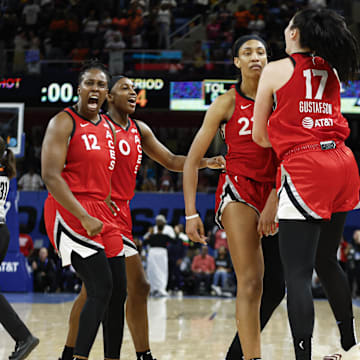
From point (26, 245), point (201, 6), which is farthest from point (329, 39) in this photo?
point (201, 6)

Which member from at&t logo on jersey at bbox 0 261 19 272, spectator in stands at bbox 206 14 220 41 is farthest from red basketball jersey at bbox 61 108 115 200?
spectator in stands at bbox 206 14 220 41

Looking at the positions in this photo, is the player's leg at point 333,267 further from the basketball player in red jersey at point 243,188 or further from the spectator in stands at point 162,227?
the spectator in stands at point 162,227

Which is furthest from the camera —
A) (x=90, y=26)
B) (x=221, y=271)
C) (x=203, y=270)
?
(x=90, y=26)

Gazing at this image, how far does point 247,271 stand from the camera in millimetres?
3477

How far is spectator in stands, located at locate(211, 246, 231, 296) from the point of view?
13477mm

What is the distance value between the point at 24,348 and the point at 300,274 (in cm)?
240

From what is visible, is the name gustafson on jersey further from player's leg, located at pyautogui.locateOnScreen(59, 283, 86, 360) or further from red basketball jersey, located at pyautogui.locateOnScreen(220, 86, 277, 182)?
player's leg, located at pyautogui.locateOnScreen(59, 283, 86, 360)

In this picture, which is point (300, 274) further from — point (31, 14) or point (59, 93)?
point (31, 14)

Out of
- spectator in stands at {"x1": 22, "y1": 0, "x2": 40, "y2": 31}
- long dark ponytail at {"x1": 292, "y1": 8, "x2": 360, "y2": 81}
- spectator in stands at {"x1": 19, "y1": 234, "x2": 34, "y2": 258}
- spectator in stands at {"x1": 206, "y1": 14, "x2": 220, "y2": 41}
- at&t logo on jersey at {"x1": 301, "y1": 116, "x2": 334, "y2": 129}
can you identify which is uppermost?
spectator in stands at {"x1": 22, "y1": 0, "x2": 40, "y2": 31}

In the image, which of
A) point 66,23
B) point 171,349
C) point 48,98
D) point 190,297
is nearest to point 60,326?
point 171,349

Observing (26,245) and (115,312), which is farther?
(26,245)

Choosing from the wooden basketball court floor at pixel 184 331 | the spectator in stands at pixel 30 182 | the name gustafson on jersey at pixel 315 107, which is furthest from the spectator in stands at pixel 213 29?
the name gustafson on jersey at pixel 315 107

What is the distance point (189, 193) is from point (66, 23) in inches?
583

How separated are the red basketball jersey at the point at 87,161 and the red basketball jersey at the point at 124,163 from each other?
36 centimetres
